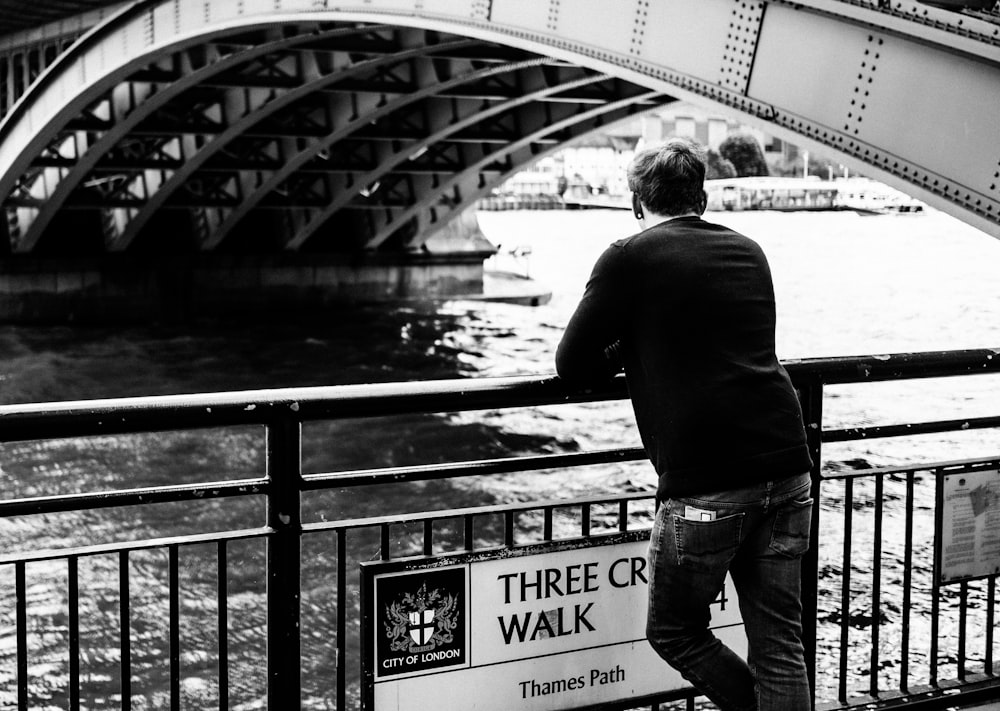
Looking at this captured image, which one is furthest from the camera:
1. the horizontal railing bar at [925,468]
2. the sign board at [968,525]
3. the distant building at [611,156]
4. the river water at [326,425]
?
the distant building at [611,156]

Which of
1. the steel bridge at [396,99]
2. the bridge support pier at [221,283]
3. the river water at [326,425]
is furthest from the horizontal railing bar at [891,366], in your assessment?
the bridge support pier at [221,283]

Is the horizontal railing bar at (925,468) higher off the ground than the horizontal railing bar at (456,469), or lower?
lower

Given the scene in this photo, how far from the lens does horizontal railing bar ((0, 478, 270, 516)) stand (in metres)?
2.94

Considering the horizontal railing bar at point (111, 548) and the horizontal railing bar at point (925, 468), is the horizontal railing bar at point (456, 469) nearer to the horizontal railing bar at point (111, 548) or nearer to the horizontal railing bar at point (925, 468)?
the horizontal railing bar at point (111, 548)

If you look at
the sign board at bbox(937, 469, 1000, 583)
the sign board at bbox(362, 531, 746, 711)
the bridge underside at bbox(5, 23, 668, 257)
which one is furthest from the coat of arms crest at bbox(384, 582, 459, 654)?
the bridge underside at bbox(5, 23, 668, 257)

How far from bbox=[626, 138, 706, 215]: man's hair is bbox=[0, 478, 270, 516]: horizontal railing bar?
3.94 feet

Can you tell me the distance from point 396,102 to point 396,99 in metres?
0.06

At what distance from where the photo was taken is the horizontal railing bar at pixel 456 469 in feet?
10.7

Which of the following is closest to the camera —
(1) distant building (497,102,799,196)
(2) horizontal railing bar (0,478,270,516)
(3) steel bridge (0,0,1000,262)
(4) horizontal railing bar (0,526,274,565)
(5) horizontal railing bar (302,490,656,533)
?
(2) horizontal railing bar (0,478,270,516)

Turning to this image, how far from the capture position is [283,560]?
3260mm

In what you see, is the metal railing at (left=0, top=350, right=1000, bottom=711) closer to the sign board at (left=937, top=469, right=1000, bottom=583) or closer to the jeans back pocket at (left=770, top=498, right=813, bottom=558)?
the sign board at (left=937, top=469, right=1000, bottom=583)

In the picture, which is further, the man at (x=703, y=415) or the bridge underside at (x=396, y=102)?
the bridge underside at (x=396, y=102)

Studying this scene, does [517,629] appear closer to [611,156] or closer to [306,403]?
[306,403]

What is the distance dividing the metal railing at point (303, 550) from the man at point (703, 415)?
0.40m
